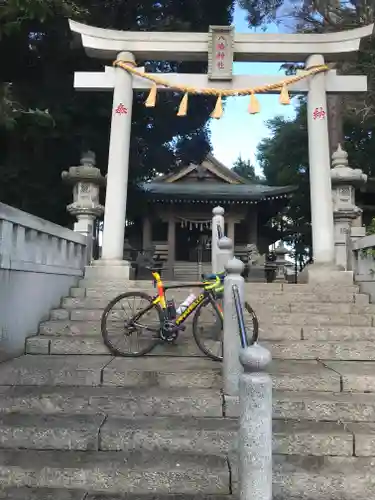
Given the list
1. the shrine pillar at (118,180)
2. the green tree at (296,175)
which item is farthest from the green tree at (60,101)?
the green tree at (296,175)

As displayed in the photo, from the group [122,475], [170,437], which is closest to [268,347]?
[170,437]

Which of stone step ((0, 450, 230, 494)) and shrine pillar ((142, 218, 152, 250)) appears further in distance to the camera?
shrine pillar ((142, 218, 152, 250))

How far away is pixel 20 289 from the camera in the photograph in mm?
4895

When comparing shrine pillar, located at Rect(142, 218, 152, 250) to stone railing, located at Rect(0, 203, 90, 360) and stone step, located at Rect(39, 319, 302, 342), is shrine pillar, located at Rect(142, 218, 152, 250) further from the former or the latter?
stone step, located at Rect(39, 319, 302, 342)

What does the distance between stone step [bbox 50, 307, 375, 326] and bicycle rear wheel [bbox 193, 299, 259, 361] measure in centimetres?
58

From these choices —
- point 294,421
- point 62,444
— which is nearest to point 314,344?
point 294,421

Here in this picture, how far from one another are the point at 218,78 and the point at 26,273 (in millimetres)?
5397

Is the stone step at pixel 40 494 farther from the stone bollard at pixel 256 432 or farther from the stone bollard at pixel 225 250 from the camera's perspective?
the stone bollard at pixel 225 250

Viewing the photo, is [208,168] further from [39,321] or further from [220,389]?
[220,389]

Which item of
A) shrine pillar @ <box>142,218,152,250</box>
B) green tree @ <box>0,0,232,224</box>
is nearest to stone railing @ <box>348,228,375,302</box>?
green tree @ <box>0,0,232,224</box>

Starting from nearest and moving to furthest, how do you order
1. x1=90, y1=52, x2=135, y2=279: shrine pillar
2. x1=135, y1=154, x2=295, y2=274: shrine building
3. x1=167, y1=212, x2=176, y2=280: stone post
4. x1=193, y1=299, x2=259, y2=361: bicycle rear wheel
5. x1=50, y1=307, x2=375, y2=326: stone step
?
x1=193, y1=299, x2=259, y2=361: bicycle rear wheel
x1=50, y1=307, x2=375, y2=326: stone step
x1=90, y1=52, x2=135, y2=279: shrine pillar
x1=135, y1=154, x2=295, y2=274: shrine building
x1=167, y1=212, x2=176, y2=280: stone post

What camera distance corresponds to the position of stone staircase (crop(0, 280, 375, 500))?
278 centimetres

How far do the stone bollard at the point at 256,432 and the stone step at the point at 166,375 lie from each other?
66.5 inches

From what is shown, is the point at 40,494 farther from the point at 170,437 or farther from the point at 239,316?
the point at 239,316
